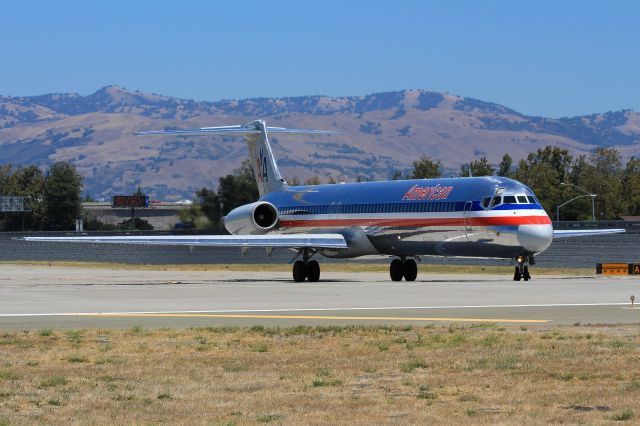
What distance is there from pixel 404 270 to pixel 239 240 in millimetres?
7431

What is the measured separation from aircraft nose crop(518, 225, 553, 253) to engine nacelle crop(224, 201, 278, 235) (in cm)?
1553

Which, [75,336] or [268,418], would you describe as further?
[75,336]

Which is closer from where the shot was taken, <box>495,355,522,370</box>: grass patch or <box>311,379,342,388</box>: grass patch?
<box>311,379,342,388</box>: grass patch

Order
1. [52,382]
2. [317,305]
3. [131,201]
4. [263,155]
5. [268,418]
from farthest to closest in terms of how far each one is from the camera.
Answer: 1. [131,201]
2. [263,155]
3. [317,305]
4. [52,382]
5. [268,418]

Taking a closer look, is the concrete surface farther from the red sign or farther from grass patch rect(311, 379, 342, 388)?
the red sign

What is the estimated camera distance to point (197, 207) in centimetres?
7356

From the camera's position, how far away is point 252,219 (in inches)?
2237

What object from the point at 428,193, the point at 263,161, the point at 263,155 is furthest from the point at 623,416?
the point at 263,161

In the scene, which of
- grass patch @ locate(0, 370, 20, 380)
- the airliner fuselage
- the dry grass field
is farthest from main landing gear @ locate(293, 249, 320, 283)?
grass patch @ locate(0, 370, 20, 380)

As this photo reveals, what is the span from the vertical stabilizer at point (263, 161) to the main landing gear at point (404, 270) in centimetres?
1030

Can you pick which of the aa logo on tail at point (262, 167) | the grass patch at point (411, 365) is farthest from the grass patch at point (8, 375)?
the aa logo on tail at point (262, 167)

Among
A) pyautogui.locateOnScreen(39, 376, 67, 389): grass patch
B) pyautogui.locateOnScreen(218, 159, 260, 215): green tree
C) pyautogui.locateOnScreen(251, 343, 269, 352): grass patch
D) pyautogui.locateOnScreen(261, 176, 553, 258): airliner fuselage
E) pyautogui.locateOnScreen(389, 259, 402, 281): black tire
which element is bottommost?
pyautogui.locateOnScreen(39, 376, 67, 389): grass patch

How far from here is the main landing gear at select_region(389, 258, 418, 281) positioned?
52.3 meters

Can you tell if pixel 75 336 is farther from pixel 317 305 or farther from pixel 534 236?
pixel 534 236
